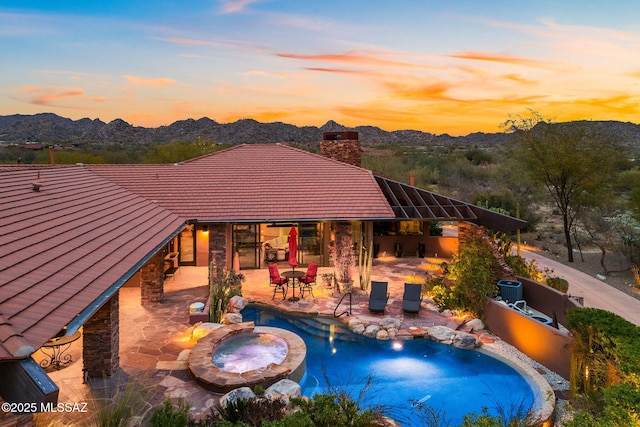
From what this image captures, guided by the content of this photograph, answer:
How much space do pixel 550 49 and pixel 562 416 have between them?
2205 centimetres

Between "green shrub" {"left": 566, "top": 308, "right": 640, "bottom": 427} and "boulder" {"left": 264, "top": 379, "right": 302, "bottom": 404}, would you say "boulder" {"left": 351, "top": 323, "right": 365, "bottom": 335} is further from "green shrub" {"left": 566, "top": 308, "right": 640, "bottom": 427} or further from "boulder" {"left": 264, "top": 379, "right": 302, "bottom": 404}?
"green shrub" {"left": 566, "top": 308, "right": 640, "bottom": 427}

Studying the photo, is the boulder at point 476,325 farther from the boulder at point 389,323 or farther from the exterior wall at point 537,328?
the boulder at point 389,323

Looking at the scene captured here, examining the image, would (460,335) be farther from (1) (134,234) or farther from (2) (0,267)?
(2) (0,267)

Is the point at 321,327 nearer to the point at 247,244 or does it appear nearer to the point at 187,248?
the point at 247,244

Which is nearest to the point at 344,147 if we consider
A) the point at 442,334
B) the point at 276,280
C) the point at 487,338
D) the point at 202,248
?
the point at 202,248

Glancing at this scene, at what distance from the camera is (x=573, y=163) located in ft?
76.0

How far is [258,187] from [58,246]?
1192 centimetres

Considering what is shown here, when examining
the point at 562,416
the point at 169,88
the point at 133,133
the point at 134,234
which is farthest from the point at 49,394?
the point at 133,133

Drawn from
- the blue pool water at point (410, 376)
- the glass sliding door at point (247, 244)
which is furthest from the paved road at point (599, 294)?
the glass sliding door at point (247, 244)

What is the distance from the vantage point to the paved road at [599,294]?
47.5ft

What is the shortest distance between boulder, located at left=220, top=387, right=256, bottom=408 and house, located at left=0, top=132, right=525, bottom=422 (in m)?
2.86

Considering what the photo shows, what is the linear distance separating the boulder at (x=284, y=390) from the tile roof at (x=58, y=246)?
3713mm

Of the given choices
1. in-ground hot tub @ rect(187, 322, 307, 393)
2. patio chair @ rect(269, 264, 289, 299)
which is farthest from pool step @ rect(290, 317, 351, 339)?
patio chair @ rect(269, 264, 289, 299)

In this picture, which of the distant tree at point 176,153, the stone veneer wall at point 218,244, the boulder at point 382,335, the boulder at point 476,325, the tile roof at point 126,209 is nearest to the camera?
the tile roof at point 126,209
